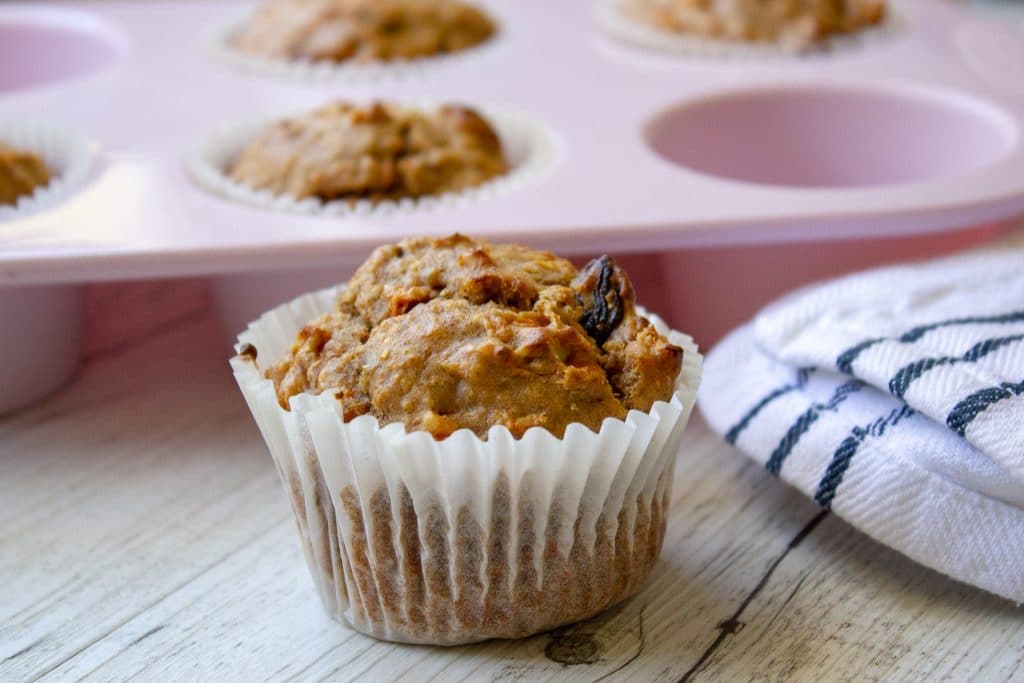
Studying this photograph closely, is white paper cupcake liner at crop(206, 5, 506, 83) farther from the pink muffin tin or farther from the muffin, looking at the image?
the muffin

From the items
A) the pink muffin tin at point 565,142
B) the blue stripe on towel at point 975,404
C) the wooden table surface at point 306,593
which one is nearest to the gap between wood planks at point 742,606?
the wooden table surface at point 306,593

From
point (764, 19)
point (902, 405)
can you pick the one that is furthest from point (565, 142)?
point (902, 405)

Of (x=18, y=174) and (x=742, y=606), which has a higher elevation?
(x=18, y=174)

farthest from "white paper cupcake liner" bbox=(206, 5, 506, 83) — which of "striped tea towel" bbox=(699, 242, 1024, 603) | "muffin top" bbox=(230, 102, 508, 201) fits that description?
"striped tea towel" bbox=(699, 242, 1024, 603)

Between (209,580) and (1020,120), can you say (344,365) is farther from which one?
(1020,120)

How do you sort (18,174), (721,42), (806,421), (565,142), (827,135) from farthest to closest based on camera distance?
(721,42) < (827,135) < (565,142) < (18,174) < (806,421)

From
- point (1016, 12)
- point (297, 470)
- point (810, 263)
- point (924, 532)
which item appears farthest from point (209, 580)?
point (1016, 12)

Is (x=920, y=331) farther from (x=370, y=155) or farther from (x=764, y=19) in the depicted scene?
(x=764, y=19)
